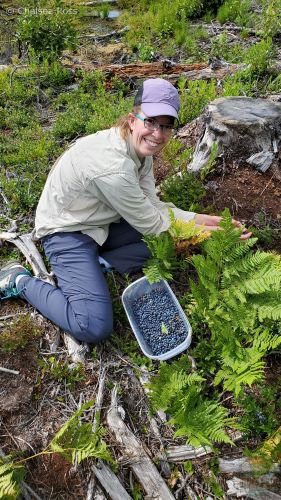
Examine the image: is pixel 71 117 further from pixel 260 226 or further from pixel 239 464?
pixel 239 464

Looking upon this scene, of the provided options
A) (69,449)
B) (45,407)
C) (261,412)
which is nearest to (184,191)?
(261,412)

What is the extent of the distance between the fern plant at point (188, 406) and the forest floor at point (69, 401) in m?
0.22

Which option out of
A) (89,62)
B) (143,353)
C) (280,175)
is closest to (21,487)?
(143,353)

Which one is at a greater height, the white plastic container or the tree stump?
the tree stump

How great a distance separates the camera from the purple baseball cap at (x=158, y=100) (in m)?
2.98

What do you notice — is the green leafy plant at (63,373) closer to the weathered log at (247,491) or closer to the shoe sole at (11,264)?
the shoe sole at (11,264)

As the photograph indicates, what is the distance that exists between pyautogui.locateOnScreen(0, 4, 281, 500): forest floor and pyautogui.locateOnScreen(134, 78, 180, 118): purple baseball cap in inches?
62.9

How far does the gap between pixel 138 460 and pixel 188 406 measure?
0.51 m

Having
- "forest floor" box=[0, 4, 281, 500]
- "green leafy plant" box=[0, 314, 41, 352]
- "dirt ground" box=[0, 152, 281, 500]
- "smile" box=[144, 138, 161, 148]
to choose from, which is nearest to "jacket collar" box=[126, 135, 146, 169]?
"smile" box=[144, 138, 161, 148]

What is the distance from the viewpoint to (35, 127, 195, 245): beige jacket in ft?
10.4

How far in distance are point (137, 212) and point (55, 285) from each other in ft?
3.53

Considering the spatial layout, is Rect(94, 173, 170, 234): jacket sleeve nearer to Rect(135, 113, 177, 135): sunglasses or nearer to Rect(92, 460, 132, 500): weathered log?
Rect(135, 113, 177, 135): sunglasses

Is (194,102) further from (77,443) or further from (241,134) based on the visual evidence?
(77,443)

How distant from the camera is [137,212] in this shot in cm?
336
